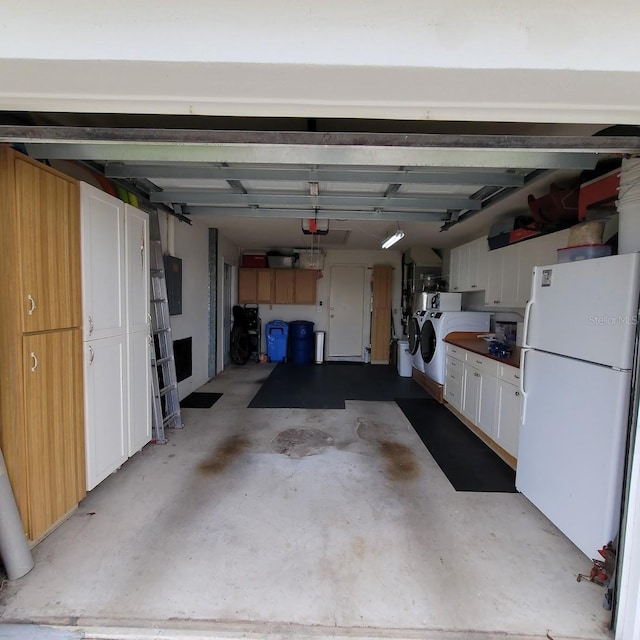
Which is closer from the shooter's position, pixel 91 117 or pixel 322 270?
pixel 91 117

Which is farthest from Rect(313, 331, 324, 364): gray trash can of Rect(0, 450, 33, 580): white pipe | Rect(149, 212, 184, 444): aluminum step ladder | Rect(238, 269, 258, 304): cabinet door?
Rect(0, 450, 33, 580): white pipe

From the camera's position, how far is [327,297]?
7.04 metres

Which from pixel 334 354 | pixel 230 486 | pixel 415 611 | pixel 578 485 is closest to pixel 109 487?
Answer: pixel 230 486

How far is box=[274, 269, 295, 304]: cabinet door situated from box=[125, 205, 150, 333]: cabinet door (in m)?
4.06

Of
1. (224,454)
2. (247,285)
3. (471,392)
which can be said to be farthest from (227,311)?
(471,392)

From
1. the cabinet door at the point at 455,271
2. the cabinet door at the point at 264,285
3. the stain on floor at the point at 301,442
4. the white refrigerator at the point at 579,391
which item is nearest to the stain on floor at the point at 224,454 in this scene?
the stain on floor at the point at 301,442

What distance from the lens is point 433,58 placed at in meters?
0.90

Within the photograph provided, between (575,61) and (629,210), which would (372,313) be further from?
(575,61)

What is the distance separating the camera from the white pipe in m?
1.53

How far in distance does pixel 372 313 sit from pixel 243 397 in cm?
342

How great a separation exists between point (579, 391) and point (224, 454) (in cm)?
254

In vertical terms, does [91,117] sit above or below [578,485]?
above

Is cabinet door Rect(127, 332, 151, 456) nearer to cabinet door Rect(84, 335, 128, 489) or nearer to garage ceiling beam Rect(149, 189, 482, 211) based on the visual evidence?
cabinet door Rect(84, 335, 128, 489)

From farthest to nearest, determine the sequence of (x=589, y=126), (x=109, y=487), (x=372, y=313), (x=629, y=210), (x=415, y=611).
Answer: (x=372, y=313), (x=109, y=487), (x=589, y=126), (x=629, y=210), (x=415, y=611)
